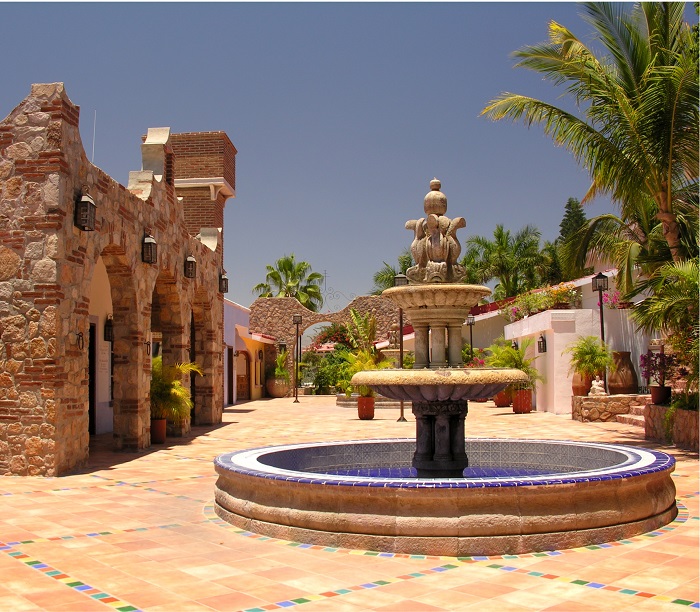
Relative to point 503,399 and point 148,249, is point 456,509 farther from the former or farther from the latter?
point 503,399

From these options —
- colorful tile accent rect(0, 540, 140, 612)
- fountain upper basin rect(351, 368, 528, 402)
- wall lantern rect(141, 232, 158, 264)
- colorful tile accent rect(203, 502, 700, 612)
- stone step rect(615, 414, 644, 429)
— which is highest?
wall lantern rect(141, 232, 158, 264)

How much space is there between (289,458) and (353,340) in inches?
1131

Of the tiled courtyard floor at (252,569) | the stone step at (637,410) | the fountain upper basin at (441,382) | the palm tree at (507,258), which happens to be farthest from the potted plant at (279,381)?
the fountain upper basin at (441,382)

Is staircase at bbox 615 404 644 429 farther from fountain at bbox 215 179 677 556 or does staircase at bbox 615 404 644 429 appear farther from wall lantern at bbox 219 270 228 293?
Result: wall lantern at bbox 219 270 228 293

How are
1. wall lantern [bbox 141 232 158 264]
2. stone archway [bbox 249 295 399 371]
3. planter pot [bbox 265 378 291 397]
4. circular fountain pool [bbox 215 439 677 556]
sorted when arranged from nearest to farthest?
circular fountain pool [bbox 215 439 677 556]
wall lantern [bbox 141 232 158 264]
planter pot [bbox 265 378 291 397]
stone archway [bbox 249 295 399 371]

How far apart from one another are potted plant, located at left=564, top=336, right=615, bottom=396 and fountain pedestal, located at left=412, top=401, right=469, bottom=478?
475 inches

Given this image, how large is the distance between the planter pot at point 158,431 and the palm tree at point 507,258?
97.5 ft

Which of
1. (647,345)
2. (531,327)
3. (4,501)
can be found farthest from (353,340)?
(4,501)

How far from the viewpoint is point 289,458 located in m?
9.79

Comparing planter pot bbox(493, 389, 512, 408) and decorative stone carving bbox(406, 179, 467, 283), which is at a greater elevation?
decorative stone carving bbox(406, 179, 467, 283)

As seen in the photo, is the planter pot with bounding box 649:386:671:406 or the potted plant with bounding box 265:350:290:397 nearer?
the planter pot with bounding box 649:386:671:406

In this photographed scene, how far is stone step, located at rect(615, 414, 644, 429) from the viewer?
1759 cm

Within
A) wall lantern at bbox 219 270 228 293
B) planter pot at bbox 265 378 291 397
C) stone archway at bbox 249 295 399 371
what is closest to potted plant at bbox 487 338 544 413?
wall lantern at bbox 219 270 228 293

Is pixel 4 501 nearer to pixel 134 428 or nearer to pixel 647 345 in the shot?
pixel 134 428
